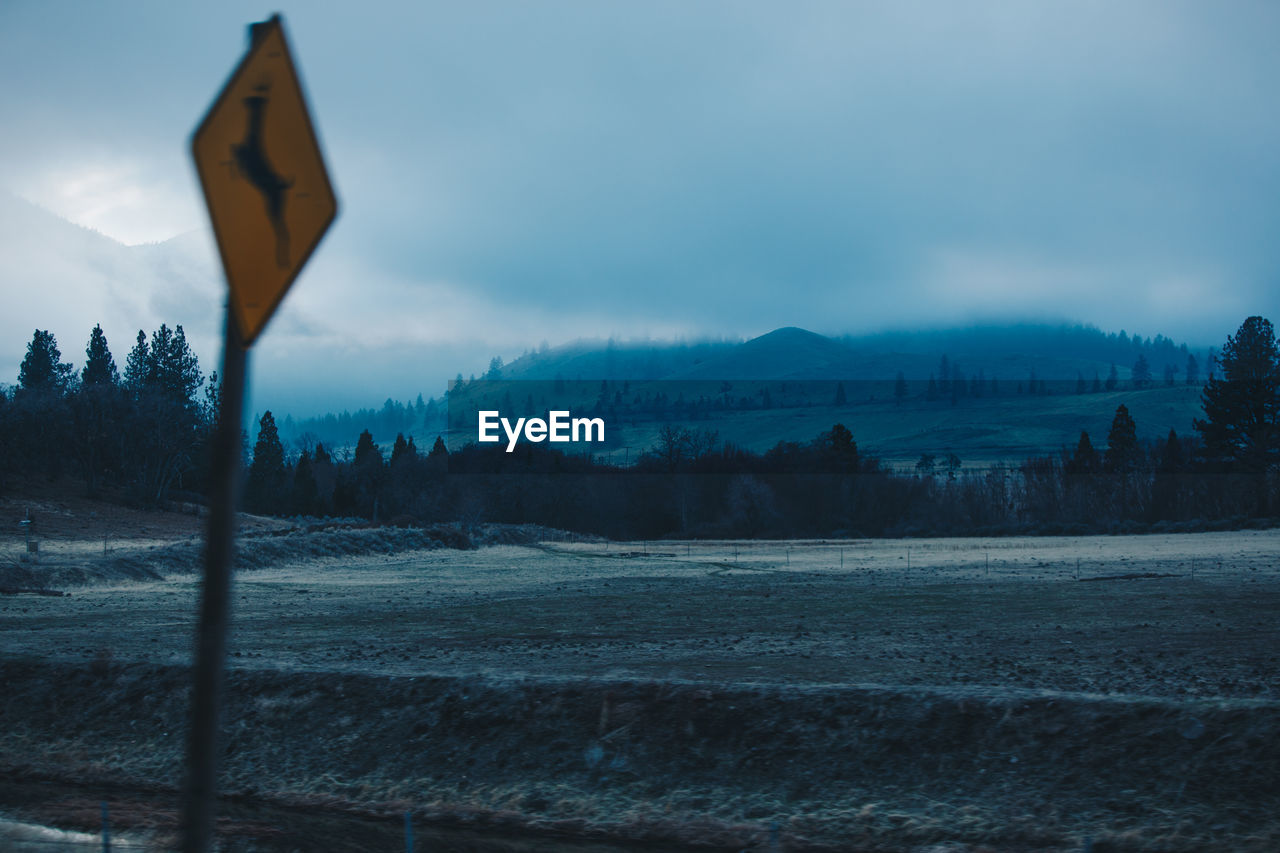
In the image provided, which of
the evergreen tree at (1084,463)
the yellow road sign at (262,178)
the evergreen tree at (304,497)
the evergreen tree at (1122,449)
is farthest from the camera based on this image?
the evergreen tree at (304,497)

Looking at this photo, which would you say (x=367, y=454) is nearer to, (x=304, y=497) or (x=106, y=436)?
(x=304, y=497)

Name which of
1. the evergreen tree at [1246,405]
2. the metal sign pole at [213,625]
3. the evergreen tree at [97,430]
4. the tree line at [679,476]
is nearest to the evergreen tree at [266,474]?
the tree line at [679,476]

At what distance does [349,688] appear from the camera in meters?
16.9

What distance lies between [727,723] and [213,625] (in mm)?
11561

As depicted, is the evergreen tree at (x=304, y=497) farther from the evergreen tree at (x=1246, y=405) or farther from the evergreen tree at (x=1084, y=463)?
the evergreen tree at (x=1246, y=405)

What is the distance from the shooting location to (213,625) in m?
4.33

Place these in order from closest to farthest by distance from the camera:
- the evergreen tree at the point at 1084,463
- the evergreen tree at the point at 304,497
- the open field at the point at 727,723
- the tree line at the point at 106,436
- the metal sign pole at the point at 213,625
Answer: the metal sign pole at the point at 213,625 → the open field at the point at 727,723 → the tree line at the point at 106,436 → the evergreen tree at the point at 1084,463 → the evergreen tree at the point at 304,497

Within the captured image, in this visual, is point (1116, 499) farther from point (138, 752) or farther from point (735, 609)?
point (138, 752)

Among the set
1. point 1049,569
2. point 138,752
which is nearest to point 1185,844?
point 138,752

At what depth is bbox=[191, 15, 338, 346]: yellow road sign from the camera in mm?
4387

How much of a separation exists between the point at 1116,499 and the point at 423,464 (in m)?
86.6

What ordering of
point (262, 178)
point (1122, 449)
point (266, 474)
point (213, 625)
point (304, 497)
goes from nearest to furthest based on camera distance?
point (213, 625) → point (262, 178) → point (1122, 449) → point (304, 497) → point (266, 474)

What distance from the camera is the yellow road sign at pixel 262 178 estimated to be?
4387 millimetres

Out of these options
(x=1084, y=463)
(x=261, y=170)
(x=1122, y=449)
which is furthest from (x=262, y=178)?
(x=1084, y=463)
